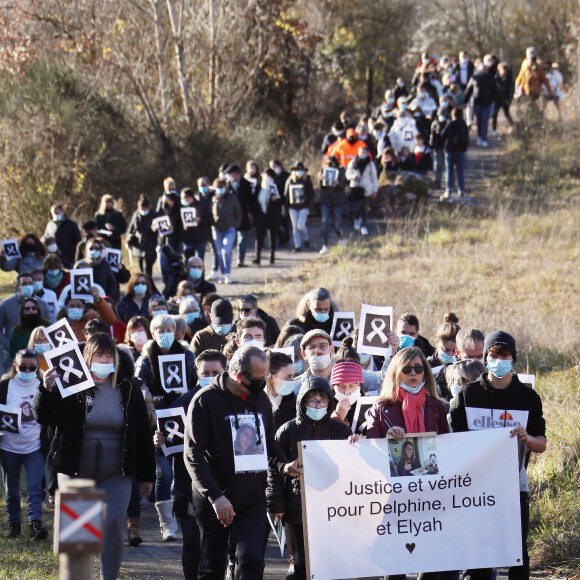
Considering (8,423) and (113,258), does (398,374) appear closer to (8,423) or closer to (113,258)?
(8,423)

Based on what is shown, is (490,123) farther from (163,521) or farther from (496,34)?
(163,521)

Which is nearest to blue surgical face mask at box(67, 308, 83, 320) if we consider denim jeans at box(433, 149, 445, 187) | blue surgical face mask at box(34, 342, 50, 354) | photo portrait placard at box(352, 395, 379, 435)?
blue surgical face mask at box(34, 342, 50, 354)

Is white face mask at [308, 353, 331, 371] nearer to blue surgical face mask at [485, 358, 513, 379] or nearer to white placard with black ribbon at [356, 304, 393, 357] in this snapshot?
blue surgical face mask at [485, 358, 513, 379]

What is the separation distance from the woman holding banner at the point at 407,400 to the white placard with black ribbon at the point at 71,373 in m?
2.07

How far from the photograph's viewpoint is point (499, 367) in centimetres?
766

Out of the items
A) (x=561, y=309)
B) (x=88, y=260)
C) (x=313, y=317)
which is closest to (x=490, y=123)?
(x=561, y=309)

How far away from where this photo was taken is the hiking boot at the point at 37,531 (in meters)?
9.88

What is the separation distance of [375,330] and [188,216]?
8884 millimetres

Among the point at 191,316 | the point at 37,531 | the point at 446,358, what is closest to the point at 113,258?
the point at 191,316

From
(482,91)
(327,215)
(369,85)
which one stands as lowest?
(327,215)

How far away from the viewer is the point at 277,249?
23.7 metres

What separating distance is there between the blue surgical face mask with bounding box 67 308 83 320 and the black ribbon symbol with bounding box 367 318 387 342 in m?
4.16

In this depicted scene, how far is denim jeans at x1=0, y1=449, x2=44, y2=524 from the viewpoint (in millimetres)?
10031

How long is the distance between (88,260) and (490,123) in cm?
2237
